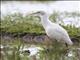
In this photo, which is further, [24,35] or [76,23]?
[76,23]

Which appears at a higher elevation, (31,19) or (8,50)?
(8,50)

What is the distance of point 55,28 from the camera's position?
755cm

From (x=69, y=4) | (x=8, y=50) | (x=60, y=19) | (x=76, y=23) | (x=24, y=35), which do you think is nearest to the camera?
(x=8, y=50)

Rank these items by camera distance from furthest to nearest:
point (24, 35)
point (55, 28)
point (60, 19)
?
point (60, 19) → point (24, 35) → point (55, 28)

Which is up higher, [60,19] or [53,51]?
[53,51]

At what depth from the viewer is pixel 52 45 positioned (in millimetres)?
4961

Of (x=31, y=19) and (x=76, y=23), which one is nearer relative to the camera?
(x=76, y=23)

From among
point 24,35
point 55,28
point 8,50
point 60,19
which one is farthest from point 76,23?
point 8,50

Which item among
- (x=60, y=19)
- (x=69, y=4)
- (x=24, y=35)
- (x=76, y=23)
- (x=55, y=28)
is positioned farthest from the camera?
(x=69, y=4)

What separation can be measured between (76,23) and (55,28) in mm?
2172

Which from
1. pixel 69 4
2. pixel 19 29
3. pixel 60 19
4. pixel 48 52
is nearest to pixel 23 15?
pixel 60 19

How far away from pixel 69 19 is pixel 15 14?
1333 mm

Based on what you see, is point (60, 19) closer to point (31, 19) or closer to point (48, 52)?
point (31, 19)

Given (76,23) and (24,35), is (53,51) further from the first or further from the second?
(76,23)
